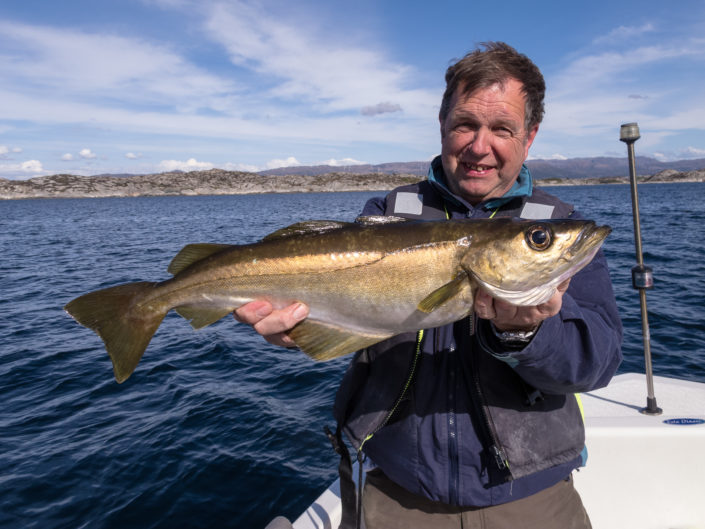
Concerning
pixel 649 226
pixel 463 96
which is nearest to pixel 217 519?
pixel 463 96

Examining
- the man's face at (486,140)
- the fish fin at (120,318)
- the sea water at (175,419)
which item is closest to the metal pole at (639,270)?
the man's face at (486,140)

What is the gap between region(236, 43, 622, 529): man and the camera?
2941 mm

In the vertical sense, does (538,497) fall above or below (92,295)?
below

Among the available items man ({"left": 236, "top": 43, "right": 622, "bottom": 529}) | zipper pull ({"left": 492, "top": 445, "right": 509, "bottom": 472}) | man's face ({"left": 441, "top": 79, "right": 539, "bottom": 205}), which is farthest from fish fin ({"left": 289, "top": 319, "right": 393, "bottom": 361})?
man's face ({"left": 441, "top": 79, "right": 539, "bottom": 205})

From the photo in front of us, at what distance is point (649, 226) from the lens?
40.8 meters

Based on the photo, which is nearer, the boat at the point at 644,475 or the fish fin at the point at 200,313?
the fish fin at the point at 200,313

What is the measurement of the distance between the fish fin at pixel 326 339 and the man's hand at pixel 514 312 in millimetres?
776

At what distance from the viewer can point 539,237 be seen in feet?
10.4

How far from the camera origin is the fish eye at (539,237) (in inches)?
124

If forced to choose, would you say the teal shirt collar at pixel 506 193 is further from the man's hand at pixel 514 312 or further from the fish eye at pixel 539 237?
the man's hand at pixel 514 312

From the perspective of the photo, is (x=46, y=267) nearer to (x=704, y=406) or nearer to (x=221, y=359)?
(x=221, y=359)

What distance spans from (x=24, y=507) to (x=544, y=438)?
28.4 feet

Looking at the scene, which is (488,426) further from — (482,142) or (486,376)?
(482,142)

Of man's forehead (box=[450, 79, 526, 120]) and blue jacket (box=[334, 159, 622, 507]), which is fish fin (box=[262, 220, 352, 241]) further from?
man's forehead (box=[450, 79, 526, 120])
